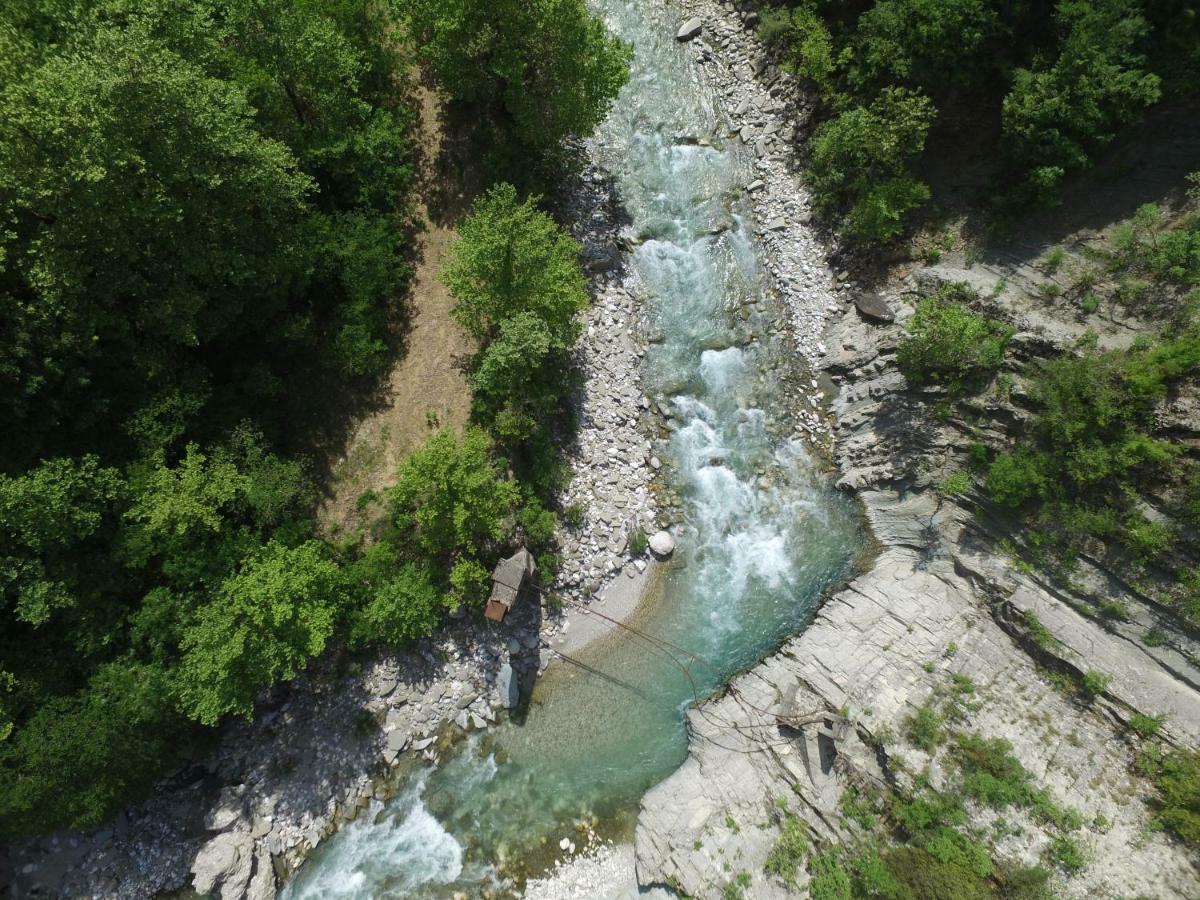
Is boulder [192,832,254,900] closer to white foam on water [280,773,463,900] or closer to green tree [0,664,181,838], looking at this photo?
white foam on water [280,773,463,900]

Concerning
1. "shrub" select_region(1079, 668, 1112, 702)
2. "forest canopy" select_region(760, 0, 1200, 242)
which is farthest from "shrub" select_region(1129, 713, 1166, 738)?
"forest canopy" select_region(760, 0, 1200, 242)

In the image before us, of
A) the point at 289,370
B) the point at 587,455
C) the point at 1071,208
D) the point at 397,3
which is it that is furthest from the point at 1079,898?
the point at 397,3

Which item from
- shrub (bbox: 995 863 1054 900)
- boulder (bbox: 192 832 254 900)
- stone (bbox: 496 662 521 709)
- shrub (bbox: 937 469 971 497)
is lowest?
shrub (bbox: 995 863 1054 900)

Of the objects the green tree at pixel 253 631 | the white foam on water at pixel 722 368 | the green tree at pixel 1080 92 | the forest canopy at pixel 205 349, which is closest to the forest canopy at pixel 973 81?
the green tree at pixel 1080 92

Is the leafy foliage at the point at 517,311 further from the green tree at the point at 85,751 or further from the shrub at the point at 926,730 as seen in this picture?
the shrub at the point at 926,730

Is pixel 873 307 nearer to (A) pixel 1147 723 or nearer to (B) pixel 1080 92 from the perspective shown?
(B) pixel 1080 92

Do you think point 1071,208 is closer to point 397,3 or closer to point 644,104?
point 644,104

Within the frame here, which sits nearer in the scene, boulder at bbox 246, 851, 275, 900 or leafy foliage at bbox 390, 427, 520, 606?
leafy foliage at bbox 390, 427, 520, 606

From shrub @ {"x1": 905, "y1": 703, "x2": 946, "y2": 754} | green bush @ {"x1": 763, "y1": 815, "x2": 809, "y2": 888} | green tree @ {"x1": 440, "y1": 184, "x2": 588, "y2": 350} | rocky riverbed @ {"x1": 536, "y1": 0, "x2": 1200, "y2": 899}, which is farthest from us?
green tree @ {"x1": 440, "y1": 184, "x2": 588, "y2": 350}
